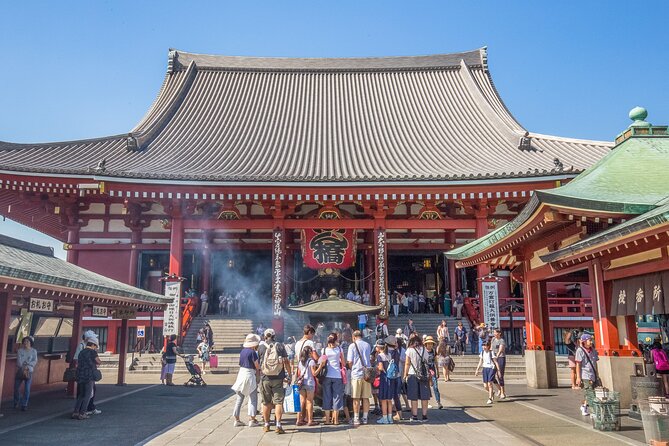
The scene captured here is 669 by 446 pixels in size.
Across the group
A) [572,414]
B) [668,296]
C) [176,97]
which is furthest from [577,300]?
[176,97]

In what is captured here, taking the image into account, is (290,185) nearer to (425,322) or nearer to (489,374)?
(425,322)

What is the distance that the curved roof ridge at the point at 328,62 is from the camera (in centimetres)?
3331

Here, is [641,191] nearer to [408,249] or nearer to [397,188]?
[397,188]

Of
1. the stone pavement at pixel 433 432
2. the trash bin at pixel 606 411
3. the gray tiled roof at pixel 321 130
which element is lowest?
the stone pavement at pixel 433 432

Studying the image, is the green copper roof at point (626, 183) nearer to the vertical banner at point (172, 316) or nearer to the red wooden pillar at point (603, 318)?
the red wooden pillar at point (603, 318)

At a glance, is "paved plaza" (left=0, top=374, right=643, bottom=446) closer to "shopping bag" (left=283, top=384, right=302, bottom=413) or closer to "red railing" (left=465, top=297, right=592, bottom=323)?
"shopping bag" (left=283, top=384, right=302, bottom=413)

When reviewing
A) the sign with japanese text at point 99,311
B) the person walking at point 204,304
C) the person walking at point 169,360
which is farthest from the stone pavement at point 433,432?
the person walking at point 204,304

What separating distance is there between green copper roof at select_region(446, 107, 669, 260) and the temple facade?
179 inches

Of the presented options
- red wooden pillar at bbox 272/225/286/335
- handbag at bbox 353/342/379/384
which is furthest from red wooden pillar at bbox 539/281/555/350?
red wooden pillar at bbox 272/225/286/335

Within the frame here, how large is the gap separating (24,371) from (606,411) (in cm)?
1137

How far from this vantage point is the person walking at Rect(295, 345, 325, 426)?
30.5 feet

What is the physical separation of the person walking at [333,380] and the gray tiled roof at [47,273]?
17.4 feet

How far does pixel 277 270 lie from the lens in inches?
812

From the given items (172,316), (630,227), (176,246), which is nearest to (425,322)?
(172,316)
